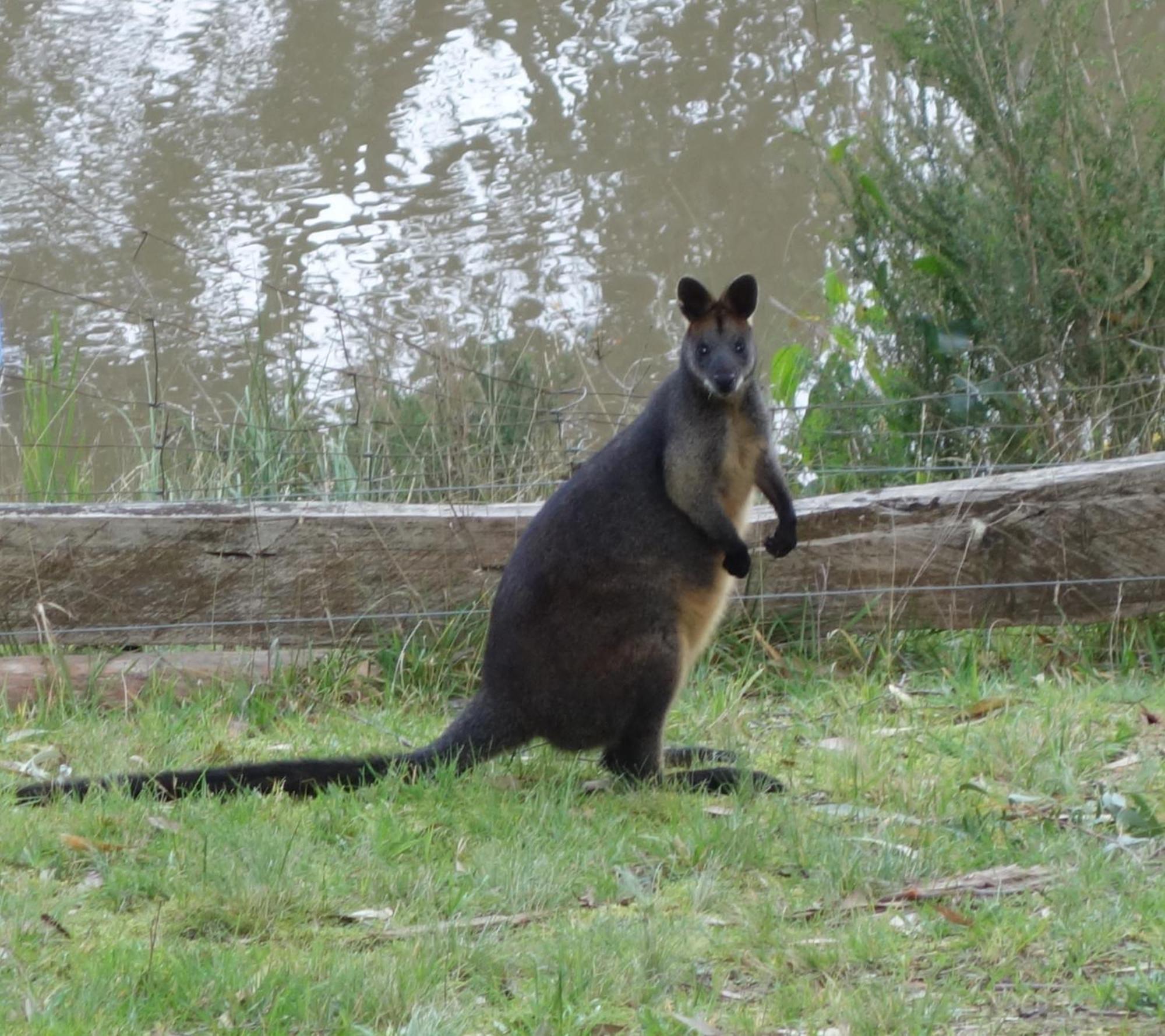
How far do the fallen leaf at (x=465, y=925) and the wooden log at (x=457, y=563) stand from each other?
8.20ft

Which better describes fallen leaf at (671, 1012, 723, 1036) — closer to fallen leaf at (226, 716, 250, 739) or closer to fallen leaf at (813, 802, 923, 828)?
fallen leaf at (813, 802, 923, 828)

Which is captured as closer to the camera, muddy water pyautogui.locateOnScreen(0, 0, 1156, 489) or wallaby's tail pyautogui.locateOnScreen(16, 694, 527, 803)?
wallaby's tail pyautogui.locateOnScreen(16, 694, 527, 803)

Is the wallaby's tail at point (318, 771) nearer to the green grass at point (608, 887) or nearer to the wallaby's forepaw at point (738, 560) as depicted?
the green grass at point (608, 887)

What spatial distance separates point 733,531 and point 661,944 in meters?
1.79

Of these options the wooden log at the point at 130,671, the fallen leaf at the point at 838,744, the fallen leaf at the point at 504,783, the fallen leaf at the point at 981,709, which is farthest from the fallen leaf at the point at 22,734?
the fallen leaf at the point at 981,709

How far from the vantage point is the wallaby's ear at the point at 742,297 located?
4.62 meters

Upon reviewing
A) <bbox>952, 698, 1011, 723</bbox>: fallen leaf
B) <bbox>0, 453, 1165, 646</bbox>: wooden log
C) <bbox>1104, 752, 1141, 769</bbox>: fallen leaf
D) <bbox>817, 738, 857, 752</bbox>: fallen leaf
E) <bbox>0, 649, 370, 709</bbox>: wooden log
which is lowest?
<bbox>817, 738, 857, 752</bbox>: fallen leaf

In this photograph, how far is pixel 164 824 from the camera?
12.8 feet

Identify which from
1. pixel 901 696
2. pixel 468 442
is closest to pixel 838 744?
pixel 901 696

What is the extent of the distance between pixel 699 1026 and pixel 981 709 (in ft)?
9.03

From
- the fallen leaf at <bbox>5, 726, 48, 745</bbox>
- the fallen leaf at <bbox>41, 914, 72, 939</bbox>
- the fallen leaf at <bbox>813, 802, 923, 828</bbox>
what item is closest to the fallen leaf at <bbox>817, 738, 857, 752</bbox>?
the fallen leaf at <bbox>813, 802, 923, 828</bbox>

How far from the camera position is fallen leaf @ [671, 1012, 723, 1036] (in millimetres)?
2703

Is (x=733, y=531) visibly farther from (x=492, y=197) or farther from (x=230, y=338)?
(x=492, y=197)

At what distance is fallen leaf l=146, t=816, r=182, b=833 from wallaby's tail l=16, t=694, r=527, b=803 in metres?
0.19
